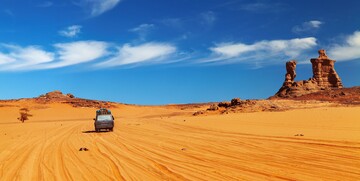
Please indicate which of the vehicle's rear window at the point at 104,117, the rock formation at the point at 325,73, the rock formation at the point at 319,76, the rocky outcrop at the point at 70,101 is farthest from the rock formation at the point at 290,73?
the vehicle's rear window at the point at 104,117

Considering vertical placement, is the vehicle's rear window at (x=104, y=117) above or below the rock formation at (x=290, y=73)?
below

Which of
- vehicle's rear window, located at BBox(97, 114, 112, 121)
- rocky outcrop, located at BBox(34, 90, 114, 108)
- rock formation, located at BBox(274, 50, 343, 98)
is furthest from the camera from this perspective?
rock formation, located at BBox(274, 50, 343, 98)

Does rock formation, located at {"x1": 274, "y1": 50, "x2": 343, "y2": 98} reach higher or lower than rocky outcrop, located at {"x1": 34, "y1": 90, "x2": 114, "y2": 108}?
higher

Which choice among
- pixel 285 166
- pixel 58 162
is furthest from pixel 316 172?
pixel 58 162

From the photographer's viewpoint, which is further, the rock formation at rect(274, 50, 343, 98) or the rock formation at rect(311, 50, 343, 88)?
the rock formation at rect(311, 50, 343, 88)

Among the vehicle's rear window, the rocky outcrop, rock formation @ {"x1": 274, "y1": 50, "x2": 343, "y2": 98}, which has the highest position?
rock formation @ {"x1": 274, "y1": 50, "x2": 343, "y2": 98}

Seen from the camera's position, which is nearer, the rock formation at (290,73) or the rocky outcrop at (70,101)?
the rocky outcrop at (70,101)

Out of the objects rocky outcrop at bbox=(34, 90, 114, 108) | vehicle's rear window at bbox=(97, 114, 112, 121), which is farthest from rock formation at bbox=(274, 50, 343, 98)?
vehicle's rear window at bbox=(97, 114, 112, 121)

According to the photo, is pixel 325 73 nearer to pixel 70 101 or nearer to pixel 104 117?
pixel 70 101

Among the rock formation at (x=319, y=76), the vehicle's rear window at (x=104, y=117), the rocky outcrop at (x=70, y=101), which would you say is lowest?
the vehicle's rear window at (x=104, y=117)

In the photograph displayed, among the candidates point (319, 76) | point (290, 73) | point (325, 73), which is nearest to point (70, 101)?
point (290, 73)

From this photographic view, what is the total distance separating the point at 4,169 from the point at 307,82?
91881 millimetres

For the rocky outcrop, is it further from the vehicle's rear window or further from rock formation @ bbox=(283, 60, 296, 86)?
the vehicle's rear window

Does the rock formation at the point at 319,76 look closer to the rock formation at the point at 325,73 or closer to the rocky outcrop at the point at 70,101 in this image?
the rock formation at the point at 325,73
